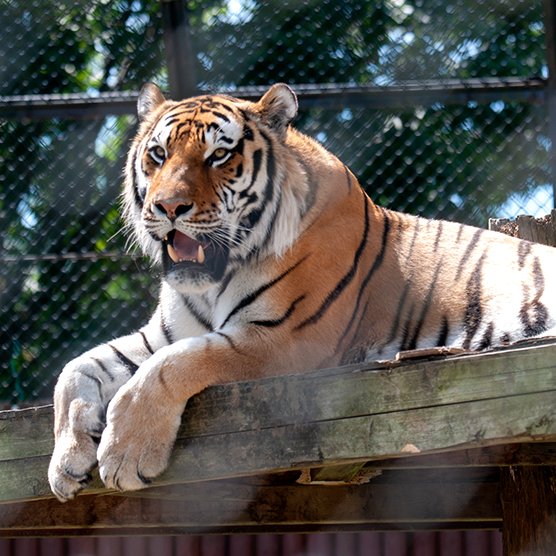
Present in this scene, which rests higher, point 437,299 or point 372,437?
point 437,299

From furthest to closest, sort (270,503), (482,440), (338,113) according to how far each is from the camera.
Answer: (338,113)
(270,503)
(482,440)

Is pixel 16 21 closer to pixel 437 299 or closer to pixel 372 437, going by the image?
pixel 437 299

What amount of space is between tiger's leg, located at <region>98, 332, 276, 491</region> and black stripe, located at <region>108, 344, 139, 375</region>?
249 mm

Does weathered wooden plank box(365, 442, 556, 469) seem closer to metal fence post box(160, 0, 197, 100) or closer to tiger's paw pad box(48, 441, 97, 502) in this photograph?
tiger's paw pad box(48, 441, 97, 502)

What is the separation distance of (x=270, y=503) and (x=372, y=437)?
0.47 meters

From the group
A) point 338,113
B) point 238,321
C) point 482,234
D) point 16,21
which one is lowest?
point 238,321

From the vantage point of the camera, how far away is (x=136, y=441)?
99 cm

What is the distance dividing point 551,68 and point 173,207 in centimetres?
154

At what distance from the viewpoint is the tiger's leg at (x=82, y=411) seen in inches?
40.4

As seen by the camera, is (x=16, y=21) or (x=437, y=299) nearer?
(x=437, y=299)

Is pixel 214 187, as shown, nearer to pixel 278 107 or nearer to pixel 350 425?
pixel 278 107

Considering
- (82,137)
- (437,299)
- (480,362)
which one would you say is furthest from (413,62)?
(480,362)

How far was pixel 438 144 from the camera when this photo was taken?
10.0 ft

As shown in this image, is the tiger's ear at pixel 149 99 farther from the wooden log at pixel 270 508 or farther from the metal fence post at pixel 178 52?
the wooden log at pixel 270 508
